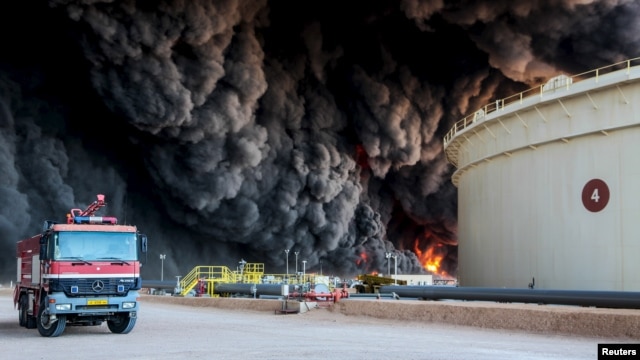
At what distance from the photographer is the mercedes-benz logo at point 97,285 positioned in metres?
19.6

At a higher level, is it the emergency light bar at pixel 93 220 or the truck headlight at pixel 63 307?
the emergency light bar at pixel 93 220

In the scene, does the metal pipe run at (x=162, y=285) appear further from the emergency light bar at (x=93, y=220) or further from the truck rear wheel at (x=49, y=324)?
the truck rear wheel at (x=49, y=324)

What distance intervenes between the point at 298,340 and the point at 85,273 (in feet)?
19.6

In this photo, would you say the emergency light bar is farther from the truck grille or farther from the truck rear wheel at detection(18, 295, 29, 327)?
the truck rear wheel at detection(18, 295, 29, 327)

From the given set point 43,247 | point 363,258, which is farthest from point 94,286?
point 363,258

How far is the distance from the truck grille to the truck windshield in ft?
1.99

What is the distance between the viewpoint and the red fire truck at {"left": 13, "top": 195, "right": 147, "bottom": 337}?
19.3 m

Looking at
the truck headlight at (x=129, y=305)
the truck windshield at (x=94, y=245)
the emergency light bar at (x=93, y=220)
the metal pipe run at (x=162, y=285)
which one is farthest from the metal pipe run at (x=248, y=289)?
the truck windshield at (x=94, y=245)

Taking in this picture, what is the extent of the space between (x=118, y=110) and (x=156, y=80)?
14.3 feet

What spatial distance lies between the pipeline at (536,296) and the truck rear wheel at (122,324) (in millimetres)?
13260

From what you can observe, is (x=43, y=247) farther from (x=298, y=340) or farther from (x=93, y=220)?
(x=298, y=340)

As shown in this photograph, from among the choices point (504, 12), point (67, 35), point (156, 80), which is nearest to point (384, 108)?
point (504, 12)

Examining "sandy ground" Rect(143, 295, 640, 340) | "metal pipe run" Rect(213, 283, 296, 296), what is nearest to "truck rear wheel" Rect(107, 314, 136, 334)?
"sandy ground" Rect(143, 295, 640, 340)

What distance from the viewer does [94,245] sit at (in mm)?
19938
